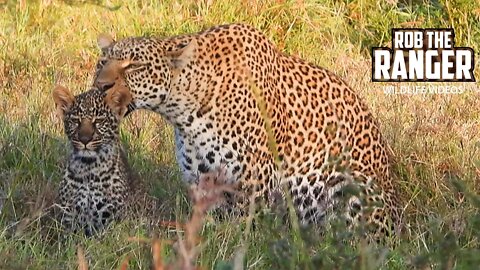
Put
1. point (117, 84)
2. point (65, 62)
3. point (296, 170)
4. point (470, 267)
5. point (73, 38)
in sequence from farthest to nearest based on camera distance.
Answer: point (73, 38) < point (65, 62) < point (296, 170) < point (117, 84) < point (470, 267)

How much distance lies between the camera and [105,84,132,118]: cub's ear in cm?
589

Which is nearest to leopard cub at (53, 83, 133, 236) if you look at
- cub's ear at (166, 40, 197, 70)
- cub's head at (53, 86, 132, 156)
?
cub's head at (53, 86, 132, 156)

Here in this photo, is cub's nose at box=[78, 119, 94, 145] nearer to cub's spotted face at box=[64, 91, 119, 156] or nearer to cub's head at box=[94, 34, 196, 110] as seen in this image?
cub's spotted face at box=[64, 91, 119, 156]

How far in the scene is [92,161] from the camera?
19.6 ft

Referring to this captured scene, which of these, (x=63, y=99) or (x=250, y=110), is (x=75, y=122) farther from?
(x=250, y=110)

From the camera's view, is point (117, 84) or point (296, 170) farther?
point (296, 170)

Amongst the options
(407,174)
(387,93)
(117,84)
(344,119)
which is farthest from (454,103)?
(117,84)

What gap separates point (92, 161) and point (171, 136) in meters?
1.71

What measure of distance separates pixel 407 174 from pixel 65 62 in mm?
3417

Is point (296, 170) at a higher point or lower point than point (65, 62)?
lower

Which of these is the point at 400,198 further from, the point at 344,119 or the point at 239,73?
the point at 239,73

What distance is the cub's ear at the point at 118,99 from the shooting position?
5.89 meters

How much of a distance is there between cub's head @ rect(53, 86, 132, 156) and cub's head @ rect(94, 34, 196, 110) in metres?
0.07

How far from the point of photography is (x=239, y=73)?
629 centimetres
